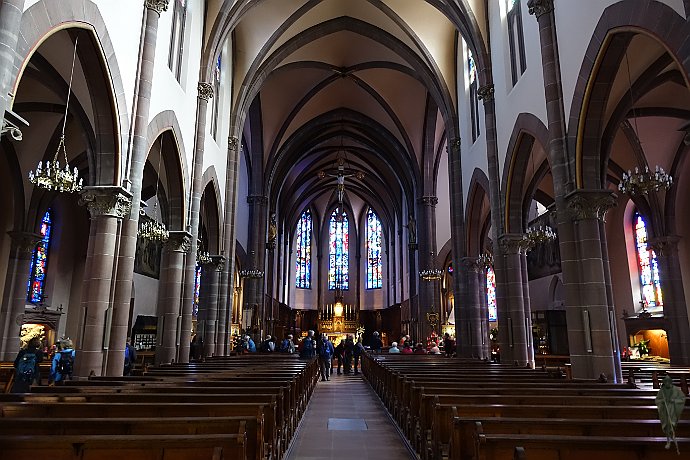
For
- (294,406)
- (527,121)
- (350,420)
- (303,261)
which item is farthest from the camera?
(303,261)

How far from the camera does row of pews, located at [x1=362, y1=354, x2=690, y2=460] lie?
3566mm

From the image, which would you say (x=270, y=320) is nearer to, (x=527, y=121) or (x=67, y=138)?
(x=67, y=138)

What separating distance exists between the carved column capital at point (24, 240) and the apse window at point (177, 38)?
8762mm

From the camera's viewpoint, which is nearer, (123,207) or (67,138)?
(123,207)

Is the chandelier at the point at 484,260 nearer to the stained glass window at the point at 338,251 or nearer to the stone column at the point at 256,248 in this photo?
the stone column at the point at 256,248

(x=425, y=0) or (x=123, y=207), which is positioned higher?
(x=425, y=0)

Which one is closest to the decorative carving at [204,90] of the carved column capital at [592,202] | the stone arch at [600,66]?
the stone arch at [600,66]

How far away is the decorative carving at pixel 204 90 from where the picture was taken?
16.1m

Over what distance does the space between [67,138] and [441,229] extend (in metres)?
20.9

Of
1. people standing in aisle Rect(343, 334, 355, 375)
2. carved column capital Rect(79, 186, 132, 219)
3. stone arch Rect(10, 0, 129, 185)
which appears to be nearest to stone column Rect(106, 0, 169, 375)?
stone arch Rect(10, 0, 129, 185)

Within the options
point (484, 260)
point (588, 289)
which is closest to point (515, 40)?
point (484, 260)

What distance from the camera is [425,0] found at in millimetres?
18359

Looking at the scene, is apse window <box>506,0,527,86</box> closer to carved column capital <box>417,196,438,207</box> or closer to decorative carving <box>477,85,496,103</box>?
decorative carving <box>477,85,496,103</box>

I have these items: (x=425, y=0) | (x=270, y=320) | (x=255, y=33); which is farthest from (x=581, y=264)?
(x=270, y=320)
